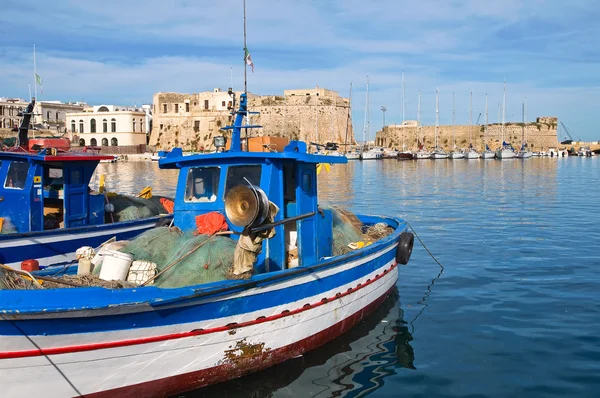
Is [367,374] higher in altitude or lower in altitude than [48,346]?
lower

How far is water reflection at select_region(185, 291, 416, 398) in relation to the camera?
292 inches

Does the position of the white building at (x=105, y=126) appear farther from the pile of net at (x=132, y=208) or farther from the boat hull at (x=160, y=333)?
the boat hull at (x=160, y=333)

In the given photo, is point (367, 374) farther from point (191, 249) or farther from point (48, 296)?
point (48, 296)

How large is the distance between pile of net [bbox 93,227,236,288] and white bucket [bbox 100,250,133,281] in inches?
13.7

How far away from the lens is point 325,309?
8531 mm

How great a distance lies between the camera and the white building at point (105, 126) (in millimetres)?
91750

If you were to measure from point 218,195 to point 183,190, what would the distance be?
2.14ft

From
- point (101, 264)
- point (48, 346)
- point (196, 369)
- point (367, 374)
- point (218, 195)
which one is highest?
point (218, 195)

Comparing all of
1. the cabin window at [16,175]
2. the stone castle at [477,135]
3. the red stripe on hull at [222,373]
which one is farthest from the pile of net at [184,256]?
the stone castle at [477,135]

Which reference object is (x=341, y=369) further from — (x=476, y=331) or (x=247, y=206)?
(x=247, y=206)

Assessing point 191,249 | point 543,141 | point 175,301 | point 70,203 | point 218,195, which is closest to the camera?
point 175,301

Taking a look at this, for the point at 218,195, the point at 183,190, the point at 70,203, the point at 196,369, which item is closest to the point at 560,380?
the point at 196,369

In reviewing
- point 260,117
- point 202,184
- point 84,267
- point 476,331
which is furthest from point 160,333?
point 260,117

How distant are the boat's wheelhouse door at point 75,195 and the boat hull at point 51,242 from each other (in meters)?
0.62
